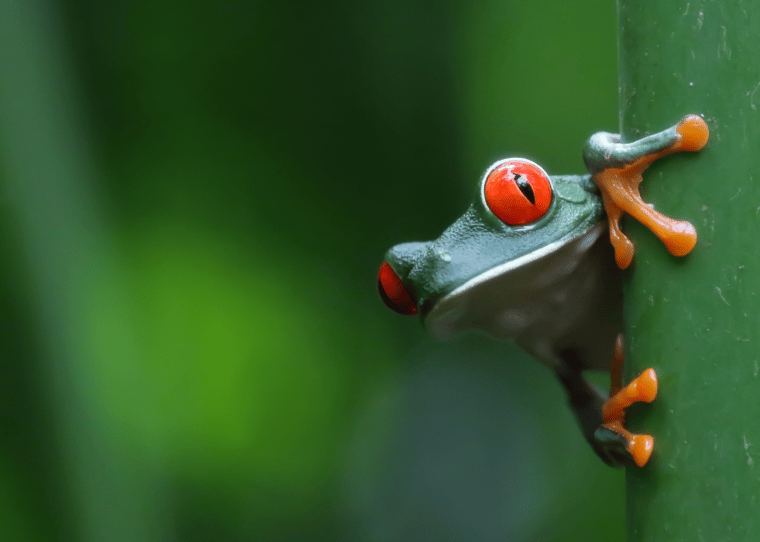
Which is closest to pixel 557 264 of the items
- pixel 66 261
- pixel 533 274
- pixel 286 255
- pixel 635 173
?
pixel 533 274

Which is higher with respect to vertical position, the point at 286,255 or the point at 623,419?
the point at 623,419

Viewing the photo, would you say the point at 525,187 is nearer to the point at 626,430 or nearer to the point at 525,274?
the point at 525,274

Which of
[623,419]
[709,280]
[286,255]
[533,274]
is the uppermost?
[709,280]

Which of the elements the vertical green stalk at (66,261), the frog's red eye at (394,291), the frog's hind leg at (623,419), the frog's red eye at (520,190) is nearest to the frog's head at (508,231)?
the frog's red eye at (520,190)

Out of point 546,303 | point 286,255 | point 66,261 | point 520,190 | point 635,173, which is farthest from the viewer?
point 286,255

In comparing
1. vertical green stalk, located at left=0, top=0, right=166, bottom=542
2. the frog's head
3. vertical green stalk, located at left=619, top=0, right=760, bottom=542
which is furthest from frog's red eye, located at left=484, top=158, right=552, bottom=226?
vertical green stalk, located at left=0, top=0, right=166, bottom=542

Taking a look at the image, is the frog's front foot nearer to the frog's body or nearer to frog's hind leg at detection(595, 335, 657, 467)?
frog's hind leg at detection(595, 335, 657, 467)

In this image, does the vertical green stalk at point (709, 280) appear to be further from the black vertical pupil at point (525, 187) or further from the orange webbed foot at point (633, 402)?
the black vertical pupil at point (525, 187)
